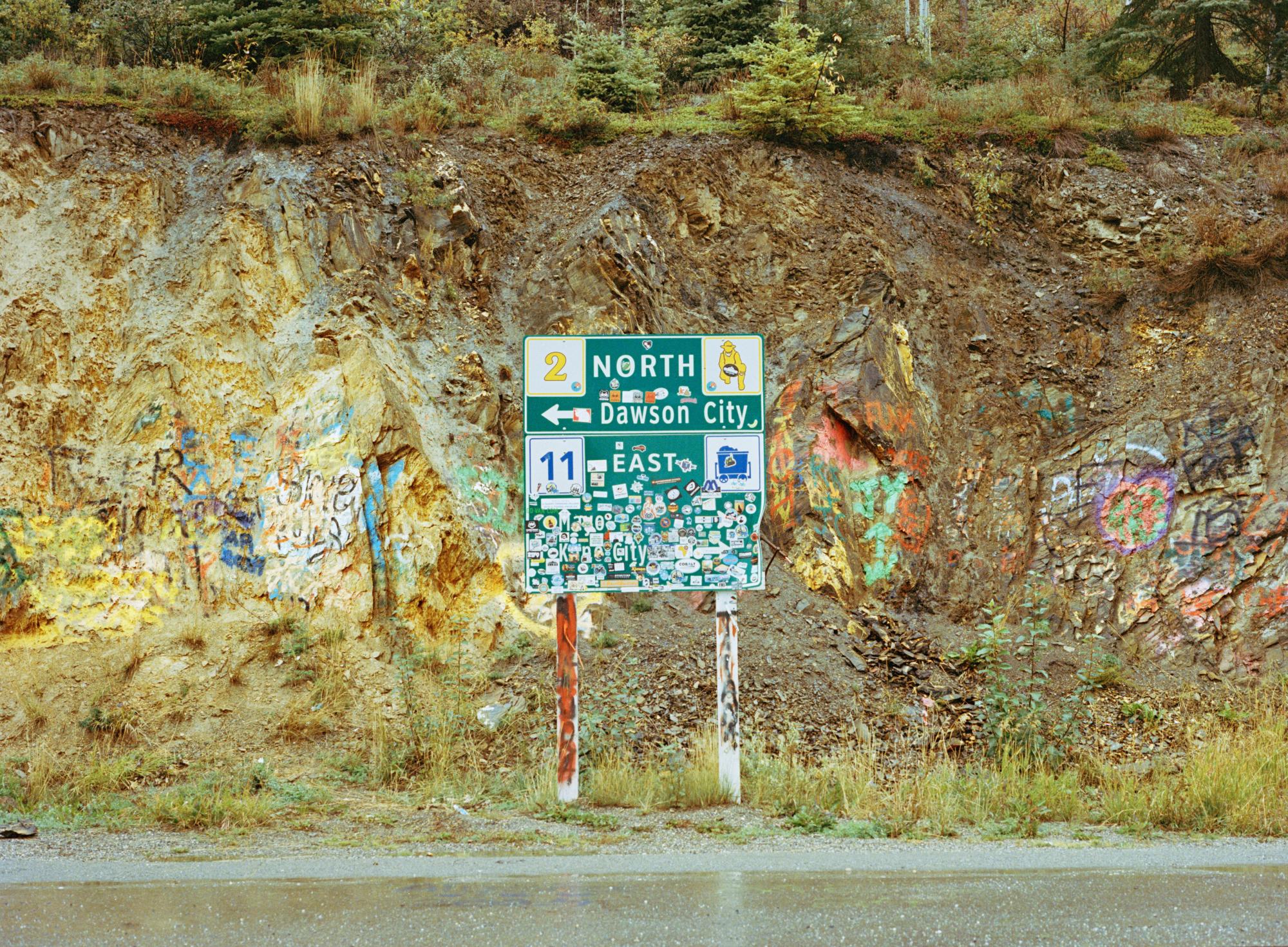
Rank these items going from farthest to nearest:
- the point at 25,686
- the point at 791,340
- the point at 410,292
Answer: the point at 791,340 < the point at 410,292 < the point at 25,686

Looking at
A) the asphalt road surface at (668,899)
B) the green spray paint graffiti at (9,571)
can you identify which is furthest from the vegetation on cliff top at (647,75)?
the asphalt road surface at (668,899)

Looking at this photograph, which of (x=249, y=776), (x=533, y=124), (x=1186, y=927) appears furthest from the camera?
(x=533, y=124)

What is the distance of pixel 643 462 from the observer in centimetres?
857

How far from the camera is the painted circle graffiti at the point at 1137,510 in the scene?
13.1 meters

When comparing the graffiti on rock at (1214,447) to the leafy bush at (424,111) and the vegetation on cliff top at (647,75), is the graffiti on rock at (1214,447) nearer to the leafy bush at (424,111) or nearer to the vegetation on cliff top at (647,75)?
the vegetation on cliff top at (647,75)

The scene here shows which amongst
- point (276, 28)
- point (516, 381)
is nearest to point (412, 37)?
point (276, 28)

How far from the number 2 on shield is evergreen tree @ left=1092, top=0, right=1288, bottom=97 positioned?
15.1m

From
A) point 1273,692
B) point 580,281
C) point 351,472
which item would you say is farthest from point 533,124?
point 1273,692

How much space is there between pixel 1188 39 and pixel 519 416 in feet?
47.6

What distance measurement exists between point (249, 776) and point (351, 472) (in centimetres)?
374

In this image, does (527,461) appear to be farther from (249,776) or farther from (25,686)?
(25,686)

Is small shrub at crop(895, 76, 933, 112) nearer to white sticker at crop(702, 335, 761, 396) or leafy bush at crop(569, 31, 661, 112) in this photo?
leafy bush at crop(569, 31, 661, 112)

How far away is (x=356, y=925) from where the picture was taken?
505 centimetres

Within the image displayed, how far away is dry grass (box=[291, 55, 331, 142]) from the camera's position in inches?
561
